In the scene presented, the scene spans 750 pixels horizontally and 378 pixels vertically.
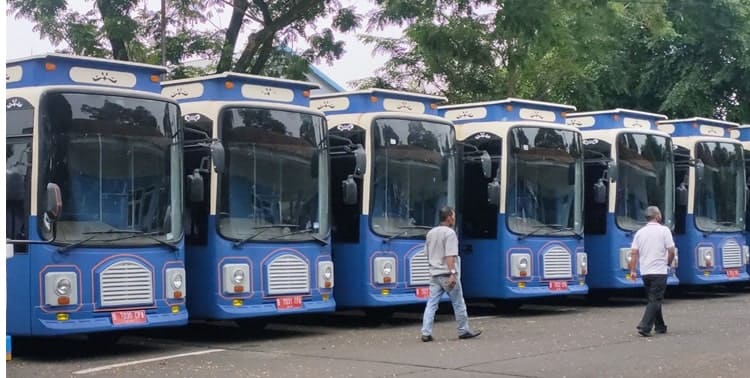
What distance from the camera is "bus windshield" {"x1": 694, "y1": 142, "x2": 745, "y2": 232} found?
2116 centimetres

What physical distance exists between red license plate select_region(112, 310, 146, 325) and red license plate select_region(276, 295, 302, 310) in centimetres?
206

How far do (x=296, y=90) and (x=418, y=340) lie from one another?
11.7ft

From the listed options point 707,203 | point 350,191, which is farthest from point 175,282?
point 707,203

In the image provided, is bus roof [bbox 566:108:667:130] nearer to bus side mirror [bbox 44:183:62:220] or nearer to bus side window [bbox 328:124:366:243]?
bus side window [bbox 328:124:366:243]

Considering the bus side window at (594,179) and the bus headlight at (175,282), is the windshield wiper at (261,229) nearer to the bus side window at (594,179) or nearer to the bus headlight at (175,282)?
the bus headlight at (175,282)

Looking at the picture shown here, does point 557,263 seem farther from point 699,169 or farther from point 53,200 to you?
point 53,200

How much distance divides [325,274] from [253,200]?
143 cm

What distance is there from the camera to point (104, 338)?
43.8 ft

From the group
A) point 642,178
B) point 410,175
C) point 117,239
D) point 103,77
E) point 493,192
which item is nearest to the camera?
point 117,239

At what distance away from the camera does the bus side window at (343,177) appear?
15.8m

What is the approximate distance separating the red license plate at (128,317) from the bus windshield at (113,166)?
0.72 m

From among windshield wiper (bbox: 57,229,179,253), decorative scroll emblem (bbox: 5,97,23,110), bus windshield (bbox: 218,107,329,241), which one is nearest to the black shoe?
bus windshield (bbox: 218,107,329,241)

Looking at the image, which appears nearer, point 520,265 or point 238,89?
point 238,89

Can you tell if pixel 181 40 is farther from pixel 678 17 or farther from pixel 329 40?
pixel 678 17
